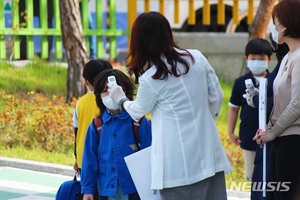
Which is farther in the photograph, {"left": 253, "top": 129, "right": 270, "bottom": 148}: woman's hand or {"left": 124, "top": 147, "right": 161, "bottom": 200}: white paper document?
{"left": 253, "top": 129, "right": 270, "bottom": 148}: woman's hand

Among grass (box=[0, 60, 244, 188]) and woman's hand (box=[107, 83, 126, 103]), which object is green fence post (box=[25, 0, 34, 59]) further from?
woman's hand (box=[107, 83, 126, 103])

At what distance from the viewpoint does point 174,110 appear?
3965mm

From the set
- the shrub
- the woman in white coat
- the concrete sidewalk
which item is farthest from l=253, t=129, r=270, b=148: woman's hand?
the shrub

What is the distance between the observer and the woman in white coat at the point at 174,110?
12.9ft

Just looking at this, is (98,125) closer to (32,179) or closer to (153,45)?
(153,45)

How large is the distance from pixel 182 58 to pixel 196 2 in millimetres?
9846

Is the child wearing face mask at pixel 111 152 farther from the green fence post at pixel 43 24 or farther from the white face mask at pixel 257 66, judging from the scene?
the green fence post at pixel 43 24

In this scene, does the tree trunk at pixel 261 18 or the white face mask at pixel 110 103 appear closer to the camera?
the white face mask at pixel 110 103

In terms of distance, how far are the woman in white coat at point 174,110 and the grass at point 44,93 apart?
3.57 meters

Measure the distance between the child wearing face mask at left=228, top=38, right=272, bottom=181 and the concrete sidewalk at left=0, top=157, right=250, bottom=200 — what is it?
2.98 ft

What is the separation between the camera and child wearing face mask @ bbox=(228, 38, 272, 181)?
602 centimetres

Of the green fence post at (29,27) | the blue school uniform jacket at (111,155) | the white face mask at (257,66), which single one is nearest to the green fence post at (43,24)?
the green fence post at (29,27)

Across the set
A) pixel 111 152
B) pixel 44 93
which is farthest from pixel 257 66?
pixel 44 93

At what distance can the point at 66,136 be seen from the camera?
27.2ft
